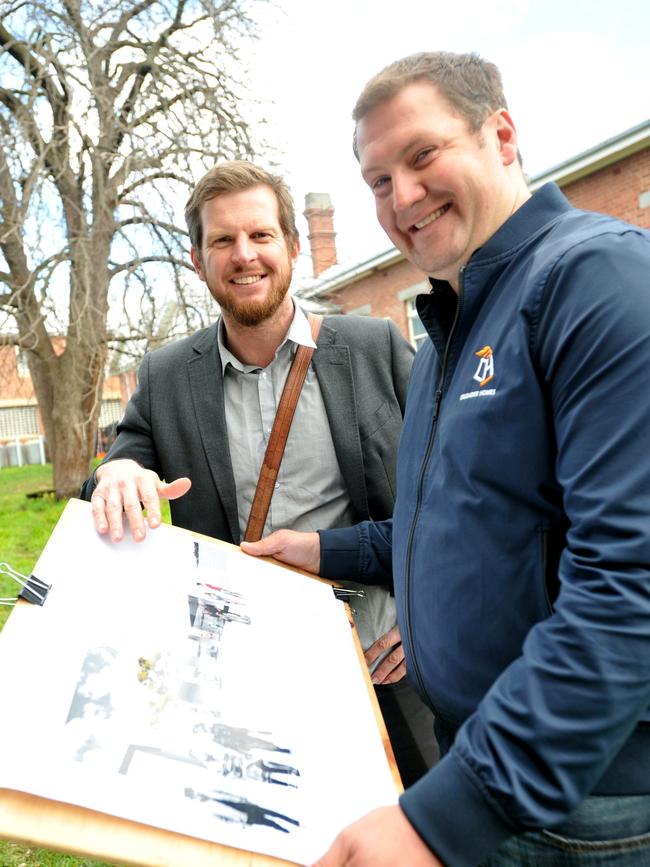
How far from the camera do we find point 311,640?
5.09 ft

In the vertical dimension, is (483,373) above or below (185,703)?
above

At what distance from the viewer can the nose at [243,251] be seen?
86.8 inches

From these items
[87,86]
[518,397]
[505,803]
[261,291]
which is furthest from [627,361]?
[87,86]

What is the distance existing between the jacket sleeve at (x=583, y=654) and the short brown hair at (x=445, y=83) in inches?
23.4

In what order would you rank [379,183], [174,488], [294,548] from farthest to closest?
[294,548], [174,488], [379,183]

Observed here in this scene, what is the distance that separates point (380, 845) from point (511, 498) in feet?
1.74

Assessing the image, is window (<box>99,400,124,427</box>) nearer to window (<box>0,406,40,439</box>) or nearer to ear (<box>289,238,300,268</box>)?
window (<box>0,406,40,439</box>)

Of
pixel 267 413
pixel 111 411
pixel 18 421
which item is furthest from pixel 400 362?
pixel 18 421

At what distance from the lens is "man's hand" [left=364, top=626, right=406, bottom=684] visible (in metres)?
2.06

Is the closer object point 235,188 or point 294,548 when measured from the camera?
point 294,548

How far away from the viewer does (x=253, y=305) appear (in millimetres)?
2209

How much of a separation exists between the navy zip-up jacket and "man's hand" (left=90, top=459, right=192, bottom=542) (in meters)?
0.60

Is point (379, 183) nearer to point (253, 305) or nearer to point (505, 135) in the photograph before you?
point (505, 135)

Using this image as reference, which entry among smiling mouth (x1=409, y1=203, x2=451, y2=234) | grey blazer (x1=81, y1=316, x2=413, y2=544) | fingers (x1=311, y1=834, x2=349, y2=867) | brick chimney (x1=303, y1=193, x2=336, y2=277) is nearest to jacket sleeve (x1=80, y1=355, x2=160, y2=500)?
grey blazer (x1=81, y1=316, x2=413, y2=544)
